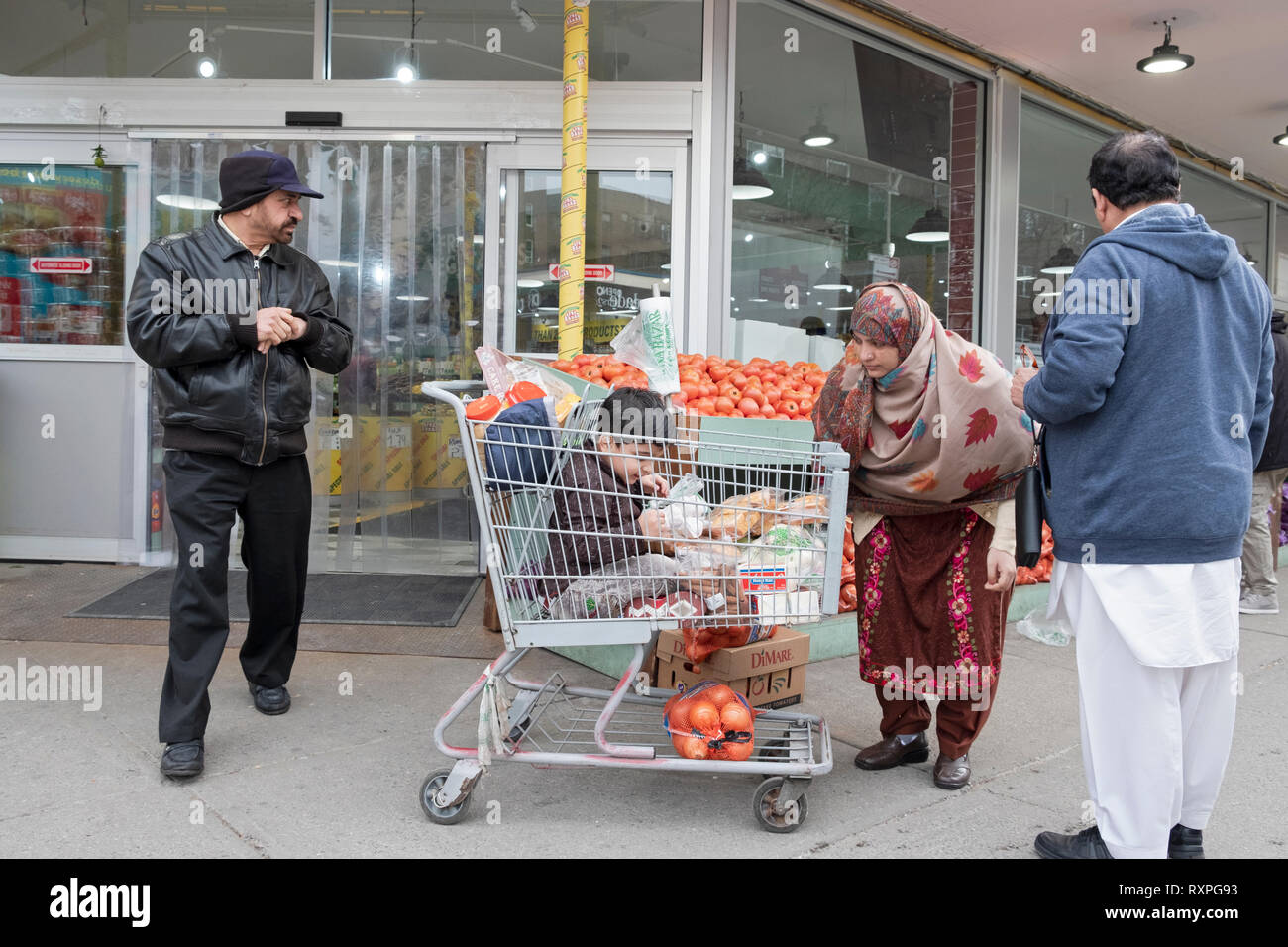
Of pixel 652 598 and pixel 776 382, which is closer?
pixel 652 598

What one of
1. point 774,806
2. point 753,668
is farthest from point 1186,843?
point 753,668

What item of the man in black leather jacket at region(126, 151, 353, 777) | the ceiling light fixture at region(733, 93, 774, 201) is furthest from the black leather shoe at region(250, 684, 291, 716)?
the ceiling light fixture at region(733, 93, 774, 201)

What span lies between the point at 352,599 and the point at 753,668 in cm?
289

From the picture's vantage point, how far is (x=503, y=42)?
21.6 feet

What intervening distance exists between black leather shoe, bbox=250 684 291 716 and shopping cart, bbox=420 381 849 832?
4.06 ft

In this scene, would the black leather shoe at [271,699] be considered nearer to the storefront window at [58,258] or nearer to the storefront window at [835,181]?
the storefront window at [58,258]

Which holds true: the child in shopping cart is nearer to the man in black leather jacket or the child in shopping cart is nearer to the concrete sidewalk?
the concrete sidewalk

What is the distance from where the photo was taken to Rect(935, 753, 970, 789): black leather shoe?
3369 millimetres

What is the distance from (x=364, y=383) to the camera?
6.58m

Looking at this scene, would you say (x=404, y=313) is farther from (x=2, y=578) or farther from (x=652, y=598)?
(x=652, y=598)

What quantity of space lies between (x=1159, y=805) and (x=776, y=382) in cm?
361

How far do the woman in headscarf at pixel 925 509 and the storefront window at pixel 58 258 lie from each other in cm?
538

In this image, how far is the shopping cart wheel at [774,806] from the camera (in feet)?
9.75
